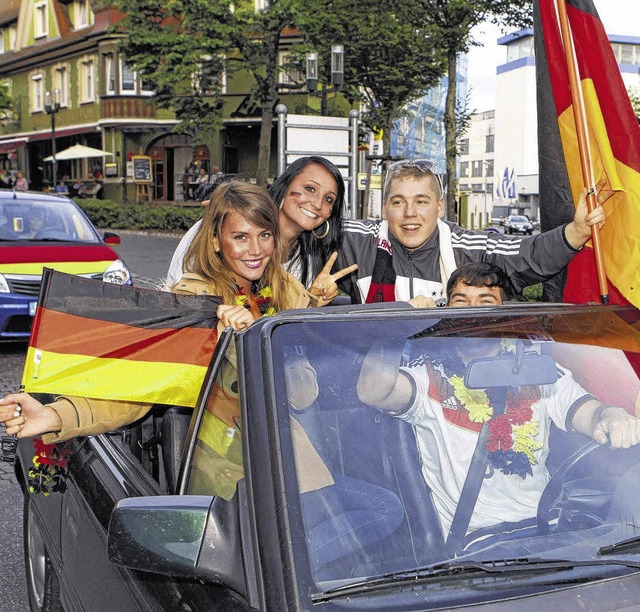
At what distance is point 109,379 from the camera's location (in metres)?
2.79

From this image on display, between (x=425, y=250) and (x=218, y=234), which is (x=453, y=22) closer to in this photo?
(x=425, y=250)

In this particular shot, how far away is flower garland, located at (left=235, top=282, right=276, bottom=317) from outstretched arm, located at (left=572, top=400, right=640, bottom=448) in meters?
1.23

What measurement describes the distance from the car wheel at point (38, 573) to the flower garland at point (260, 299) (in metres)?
1.14

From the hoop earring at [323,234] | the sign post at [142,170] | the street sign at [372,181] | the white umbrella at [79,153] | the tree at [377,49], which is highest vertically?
the tree at [377,49]

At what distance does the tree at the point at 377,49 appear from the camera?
23.0 meters

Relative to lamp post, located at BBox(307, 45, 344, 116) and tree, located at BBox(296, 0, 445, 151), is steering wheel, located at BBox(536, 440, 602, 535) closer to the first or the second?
lamp post, located at BBox(307, 45, 344, 116)

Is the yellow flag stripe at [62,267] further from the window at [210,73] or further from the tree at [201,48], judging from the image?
the window at [210,73]

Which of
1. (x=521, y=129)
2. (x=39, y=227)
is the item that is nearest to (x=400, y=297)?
(x=39, y=227)

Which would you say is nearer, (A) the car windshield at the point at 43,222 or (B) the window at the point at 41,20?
(A) the car windshield at the point at 43,222

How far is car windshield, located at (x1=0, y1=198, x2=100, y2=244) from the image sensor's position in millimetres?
10289

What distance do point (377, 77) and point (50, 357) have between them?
23.4 meters

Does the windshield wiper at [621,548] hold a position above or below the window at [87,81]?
below

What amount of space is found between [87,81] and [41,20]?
24.1 ft

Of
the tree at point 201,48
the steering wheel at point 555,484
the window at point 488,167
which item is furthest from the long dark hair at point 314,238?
the window at point 488,167
